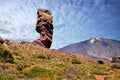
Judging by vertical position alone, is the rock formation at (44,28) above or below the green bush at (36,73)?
above

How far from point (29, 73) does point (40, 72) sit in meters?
0.94

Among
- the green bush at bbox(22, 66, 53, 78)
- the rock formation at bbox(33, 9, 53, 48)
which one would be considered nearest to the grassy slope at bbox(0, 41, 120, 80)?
the green bush at bbox(22, 66, 53, 78)

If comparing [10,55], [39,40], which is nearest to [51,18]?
[39,40]

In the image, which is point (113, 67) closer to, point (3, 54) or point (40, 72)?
point (3, 54)

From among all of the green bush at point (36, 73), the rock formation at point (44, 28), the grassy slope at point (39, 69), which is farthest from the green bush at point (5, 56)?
the rock formation at point (44, 28)

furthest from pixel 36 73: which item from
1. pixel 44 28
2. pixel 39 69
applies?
pixel 44 28

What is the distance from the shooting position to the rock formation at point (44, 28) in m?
64.4

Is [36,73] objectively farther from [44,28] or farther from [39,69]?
[44,28]

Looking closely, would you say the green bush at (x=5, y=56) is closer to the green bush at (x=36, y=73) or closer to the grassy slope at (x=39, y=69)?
the grassy slope at (x=39, y=69)

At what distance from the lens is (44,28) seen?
65.4 metres

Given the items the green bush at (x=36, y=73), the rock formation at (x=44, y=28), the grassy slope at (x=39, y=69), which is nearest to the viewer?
the grassy slope at (x=39, y=69)

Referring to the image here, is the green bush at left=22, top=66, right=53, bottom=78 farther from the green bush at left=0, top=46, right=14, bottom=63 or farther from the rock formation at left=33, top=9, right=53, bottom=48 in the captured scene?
the rock formation at left=33, top=9, right=53, bottom=48

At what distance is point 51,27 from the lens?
67.4 m

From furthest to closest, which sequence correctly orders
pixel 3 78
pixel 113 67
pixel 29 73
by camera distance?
pixel 113 67 → pixel 29 73 → pixel 3 78
